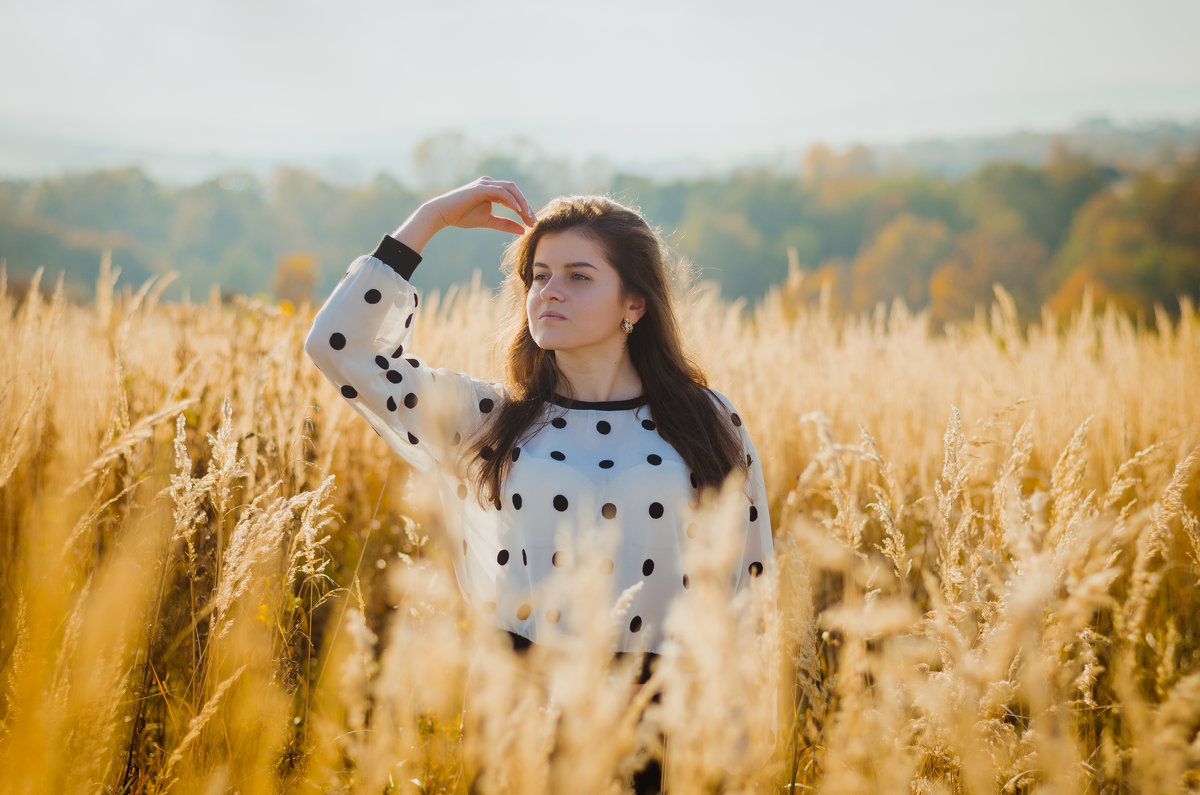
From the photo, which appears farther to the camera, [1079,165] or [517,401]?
[1079,165]

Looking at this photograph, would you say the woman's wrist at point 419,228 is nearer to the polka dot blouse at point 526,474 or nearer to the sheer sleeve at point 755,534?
the polka dot blouse at point 526,474

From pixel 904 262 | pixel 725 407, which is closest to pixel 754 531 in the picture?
pixel 725 407

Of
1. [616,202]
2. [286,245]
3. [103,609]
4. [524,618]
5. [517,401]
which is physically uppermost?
[286,245]

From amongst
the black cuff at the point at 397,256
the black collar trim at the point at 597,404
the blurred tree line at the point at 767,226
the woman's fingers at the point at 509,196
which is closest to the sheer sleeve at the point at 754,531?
the black collar trim at the point at 597,404

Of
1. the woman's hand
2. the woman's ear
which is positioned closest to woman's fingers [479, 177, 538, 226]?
the woman's hand

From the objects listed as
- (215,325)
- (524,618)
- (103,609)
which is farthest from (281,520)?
(215,325)

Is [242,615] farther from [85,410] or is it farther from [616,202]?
[616,202]

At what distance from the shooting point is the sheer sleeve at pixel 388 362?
165cm

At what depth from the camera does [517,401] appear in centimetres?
186

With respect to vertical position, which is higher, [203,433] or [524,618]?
[203,433]

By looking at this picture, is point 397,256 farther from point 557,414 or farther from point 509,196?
point 557,414

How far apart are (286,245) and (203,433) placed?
67767mm

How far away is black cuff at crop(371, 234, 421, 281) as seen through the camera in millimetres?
1736

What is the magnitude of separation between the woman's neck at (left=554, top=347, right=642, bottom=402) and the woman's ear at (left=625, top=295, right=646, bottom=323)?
0.47ft
